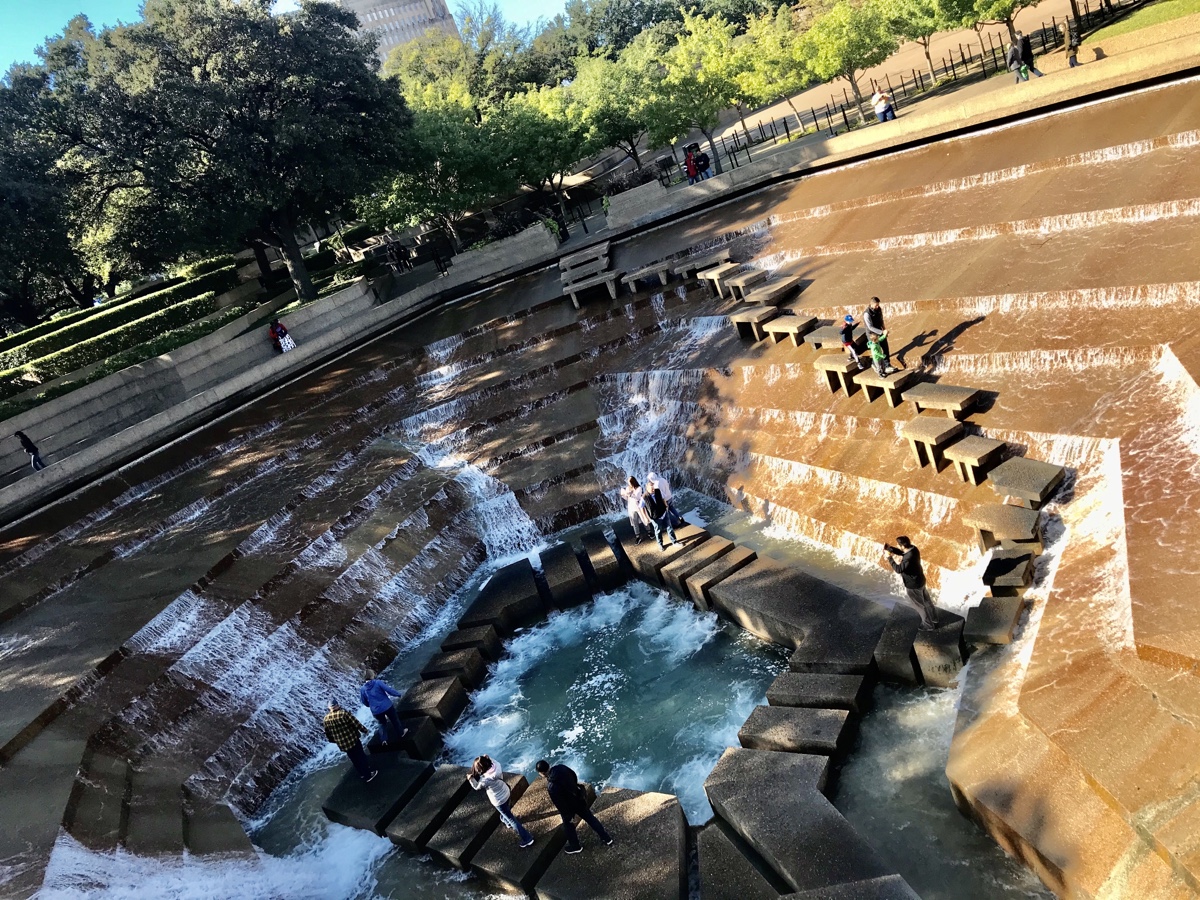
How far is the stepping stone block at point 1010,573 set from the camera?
977 cm

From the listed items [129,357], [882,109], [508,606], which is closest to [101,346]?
[129,357]

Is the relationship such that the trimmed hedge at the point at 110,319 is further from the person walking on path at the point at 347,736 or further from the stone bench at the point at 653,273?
the person walking on path at the point at 347,736

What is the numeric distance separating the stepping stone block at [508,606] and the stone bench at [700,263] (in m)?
10.1

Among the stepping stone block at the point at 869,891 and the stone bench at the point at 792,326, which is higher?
the stone bench at the point at 792,326

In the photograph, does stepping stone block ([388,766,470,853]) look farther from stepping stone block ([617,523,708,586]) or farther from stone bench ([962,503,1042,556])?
stone bench ([962,503,1042,556])

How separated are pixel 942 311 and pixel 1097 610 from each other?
7.28 metres

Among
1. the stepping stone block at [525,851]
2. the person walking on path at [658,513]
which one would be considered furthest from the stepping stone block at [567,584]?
the stepping stone block at [525,851]

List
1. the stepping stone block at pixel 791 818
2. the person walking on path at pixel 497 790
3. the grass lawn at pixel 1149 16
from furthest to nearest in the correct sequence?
the grass lawn at pixel 1149 16
the person walking on path at pixel 497 790
the stepping stone block at pixel 791 818

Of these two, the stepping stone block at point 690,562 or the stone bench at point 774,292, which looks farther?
the stone bench at point 774,292

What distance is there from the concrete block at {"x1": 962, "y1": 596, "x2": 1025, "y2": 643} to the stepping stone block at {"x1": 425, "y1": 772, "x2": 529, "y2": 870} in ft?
18.9

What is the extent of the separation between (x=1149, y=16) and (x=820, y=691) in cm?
2224

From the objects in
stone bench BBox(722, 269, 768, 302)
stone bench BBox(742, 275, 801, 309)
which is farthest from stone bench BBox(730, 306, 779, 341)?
stone bench BBox(722, 269, 768, 302)

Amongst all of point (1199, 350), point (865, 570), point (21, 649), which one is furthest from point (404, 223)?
point (1199, 350)

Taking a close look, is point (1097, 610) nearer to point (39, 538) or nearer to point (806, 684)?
point (806, 684)
